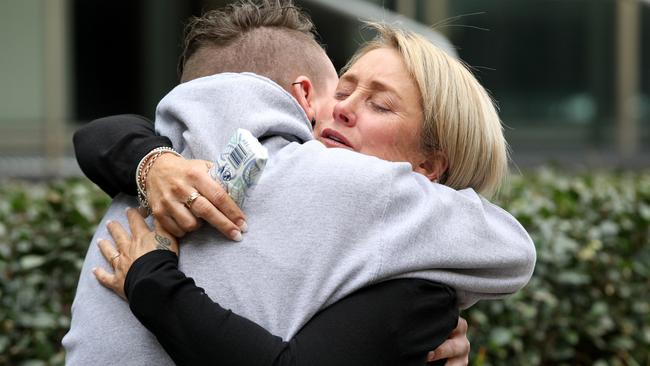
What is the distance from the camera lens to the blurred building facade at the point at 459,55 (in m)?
10.3

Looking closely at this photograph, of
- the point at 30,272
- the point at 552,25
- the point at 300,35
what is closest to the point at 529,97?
the point at 552,25

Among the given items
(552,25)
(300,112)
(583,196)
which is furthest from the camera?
(552,25)

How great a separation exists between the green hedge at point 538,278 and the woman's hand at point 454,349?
1.69 m

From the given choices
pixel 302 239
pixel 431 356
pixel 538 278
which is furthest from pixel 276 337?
pixel 538 278

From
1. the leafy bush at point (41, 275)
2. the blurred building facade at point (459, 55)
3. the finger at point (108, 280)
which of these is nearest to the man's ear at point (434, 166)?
the finger at point (108, 280)

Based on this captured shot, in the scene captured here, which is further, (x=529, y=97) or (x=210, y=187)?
(x=529, y=97)

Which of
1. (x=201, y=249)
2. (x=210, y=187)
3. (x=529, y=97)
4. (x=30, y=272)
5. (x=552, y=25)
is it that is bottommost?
(x=529, y=97)

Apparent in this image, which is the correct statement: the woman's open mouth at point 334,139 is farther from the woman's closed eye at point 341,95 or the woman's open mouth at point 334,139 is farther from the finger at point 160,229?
the finger at point 160,229

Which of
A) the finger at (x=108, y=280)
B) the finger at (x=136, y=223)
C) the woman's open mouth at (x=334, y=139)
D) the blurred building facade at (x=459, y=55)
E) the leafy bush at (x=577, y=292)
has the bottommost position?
the blurred building facade at (x=459, y=55)

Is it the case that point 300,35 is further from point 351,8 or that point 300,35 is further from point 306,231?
point 351,8

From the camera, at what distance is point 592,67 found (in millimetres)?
12562

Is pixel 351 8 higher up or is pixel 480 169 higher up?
pixel 480 169

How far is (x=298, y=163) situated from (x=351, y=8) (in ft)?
18.9

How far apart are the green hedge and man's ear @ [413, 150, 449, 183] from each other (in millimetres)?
1728
